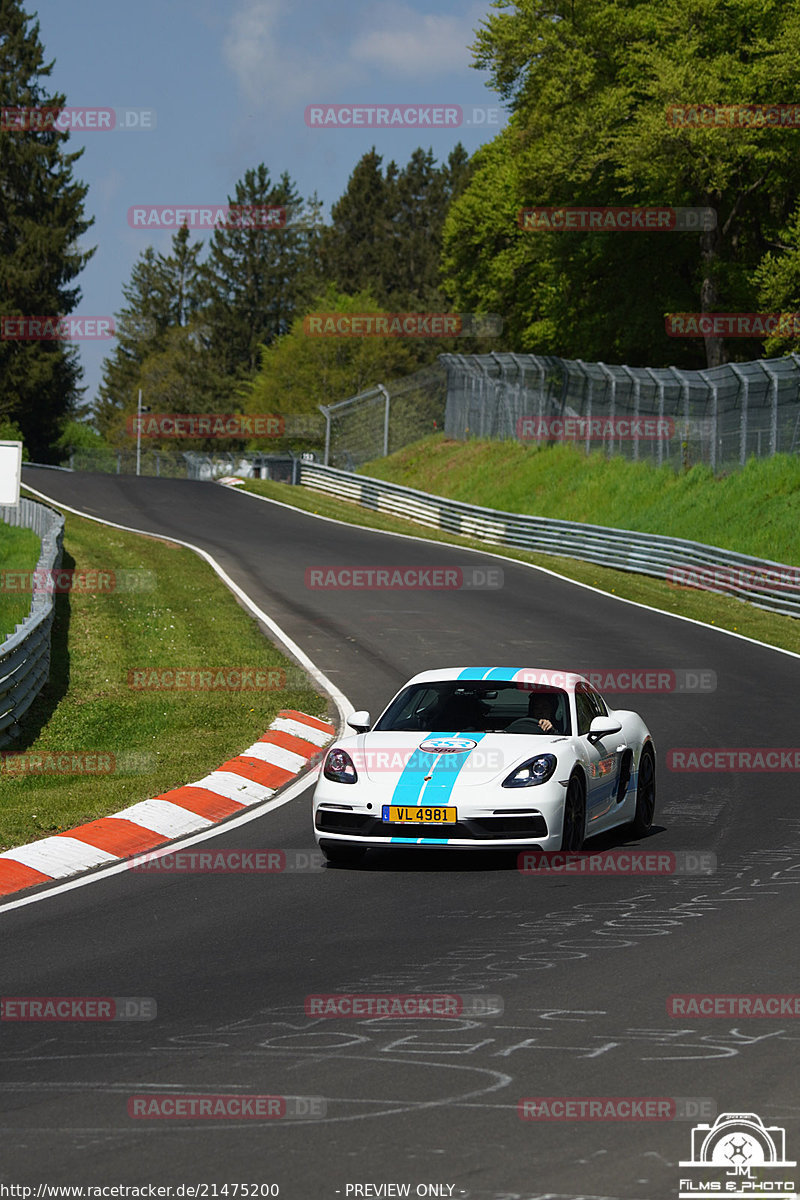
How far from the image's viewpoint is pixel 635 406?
47.8m

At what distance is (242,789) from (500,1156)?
30.1ft

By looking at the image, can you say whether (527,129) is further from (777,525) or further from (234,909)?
(234,909)

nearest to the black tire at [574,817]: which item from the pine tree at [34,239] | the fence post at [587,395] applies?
the fence post at [587,395]

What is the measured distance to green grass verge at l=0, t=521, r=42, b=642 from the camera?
23.1m

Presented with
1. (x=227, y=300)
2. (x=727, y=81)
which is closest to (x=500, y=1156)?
(x=727, y=81)

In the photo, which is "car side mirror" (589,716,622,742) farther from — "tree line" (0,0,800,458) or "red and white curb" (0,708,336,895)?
"tree line" (0,0,800,458)

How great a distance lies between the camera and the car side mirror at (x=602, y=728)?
11.4m

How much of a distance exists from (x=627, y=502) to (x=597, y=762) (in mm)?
35469

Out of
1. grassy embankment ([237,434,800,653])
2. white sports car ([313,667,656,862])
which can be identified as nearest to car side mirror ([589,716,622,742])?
white sports car ([313,667,656,862])

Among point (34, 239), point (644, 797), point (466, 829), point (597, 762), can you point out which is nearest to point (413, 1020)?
point (466, 829)

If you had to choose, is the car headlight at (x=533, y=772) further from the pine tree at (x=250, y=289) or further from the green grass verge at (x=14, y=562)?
the pine tree at (x=250, y=289)

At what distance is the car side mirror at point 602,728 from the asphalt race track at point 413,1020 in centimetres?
106

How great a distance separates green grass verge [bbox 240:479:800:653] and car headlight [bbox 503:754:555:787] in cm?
1710

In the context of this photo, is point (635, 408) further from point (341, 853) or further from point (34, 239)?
point (34, 239)
